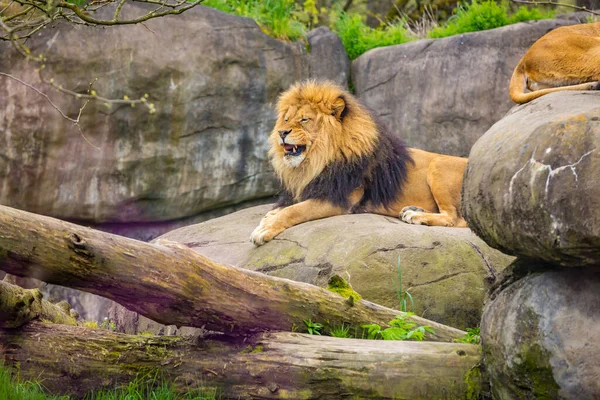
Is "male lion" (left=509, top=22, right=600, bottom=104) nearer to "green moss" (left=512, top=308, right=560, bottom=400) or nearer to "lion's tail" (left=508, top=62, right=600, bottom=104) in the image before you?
"lion's tail" (left=508, top=62, right=600, bottom=104)

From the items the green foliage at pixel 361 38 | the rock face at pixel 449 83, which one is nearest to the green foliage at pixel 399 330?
the rock face at pixel 449 83

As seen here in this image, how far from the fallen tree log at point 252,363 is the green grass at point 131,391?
0.14 ft

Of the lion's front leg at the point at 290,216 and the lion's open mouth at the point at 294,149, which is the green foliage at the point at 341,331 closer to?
the lion's front leg at the point at 290,216

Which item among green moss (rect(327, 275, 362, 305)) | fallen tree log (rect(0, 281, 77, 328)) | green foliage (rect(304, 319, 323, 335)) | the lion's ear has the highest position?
the lion's ear

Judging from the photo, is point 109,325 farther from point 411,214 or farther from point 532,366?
point 532,366

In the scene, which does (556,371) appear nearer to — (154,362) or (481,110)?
(154,362)

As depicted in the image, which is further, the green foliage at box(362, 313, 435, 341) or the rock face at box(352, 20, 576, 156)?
the rock face at box(352, 20, 576, 156)

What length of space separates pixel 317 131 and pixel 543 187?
13.5ft

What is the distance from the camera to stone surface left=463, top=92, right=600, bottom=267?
2.86 metres

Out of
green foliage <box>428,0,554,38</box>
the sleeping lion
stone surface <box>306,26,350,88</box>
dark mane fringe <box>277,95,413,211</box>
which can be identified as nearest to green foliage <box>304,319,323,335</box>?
the sleeping lion

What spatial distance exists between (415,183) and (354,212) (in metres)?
0.71

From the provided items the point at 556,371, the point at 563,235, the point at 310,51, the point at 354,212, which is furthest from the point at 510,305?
the point at 310,51

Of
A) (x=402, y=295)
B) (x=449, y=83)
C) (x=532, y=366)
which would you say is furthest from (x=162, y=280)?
(x=449, y=83)

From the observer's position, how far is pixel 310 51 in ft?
31.7
